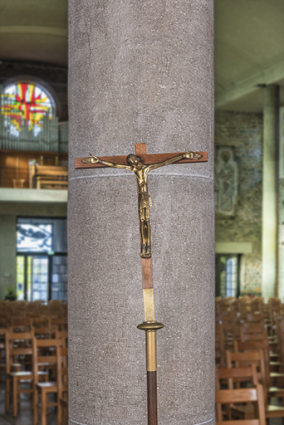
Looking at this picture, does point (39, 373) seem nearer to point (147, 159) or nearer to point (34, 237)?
point (147, 159)

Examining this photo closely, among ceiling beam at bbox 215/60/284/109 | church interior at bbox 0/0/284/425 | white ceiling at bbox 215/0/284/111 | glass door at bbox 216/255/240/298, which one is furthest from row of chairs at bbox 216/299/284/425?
glass door at bbox 216/255/240/298

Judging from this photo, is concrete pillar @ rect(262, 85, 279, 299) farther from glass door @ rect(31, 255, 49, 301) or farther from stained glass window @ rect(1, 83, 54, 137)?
stained glass window @ rect(1, 83, 54, 137)

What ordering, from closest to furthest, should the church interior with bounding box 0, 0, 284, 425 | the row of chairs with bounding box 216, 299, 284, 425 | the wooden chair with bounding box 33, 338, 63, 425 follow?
1. the row of chairs with bounding box 216, 299, 284, 425
2. the wooden chair with bounding box 33, 338, 63, 425
3. the church interior with bounding box 0, 0, 284, 425

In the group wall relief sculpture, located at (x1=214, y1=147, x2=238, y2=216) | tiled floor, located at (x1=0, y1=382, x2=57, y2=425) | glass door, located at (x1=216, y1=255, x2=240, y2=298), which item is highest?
wall relief sculpture, located at (x1=214, y1=147, x2=238, y2=216)

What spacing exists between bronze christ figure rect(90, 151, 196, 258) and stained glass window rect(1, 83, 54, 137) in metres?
19.2

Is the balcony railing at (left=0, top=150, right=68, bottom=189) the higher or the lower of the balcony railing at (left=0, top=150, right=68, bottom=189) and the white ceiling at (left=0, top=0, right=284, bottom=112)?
the lower

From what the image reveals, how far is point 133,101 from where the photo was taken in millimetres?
2660

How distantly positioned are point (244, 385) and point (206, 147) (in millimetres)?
5453

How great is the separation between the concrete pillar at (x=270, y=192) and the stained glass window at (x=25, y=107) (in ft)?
25.0

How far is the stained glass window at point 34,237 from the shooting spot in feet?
66.3

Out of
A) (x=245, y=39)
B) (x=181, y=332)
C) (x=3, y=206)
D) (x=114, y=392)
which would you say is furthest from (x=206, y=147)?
(x=3, y=206)

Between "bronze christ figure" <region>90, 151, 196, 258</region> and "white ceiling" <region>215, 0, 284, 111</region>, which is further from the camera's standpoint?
"white ceiling" <region>215, 0, 284, 111</region>

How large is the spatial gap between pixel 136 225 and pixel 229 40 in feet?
50.5

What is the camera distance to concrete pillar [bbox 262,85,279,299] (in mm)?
17734
